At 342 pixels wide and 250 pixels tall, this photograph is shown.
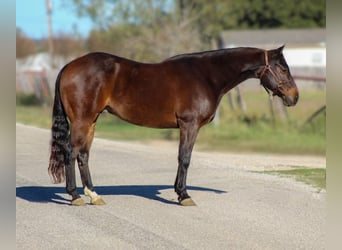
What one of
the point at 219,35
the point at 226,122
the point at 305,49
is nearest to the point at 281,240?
the point at 226,122

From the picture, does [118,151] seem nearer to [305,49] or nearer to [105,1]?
[105,1]

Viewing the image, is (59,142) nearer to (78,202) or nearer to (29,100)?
(78,202)

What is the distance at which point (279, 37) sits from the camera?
60344 mm

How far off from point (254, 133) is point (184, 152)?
11.0 m

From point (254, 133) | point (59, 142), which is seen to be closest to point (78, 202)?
point (59, 142)

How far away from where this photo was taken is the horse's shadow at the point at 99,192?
9.02 metres

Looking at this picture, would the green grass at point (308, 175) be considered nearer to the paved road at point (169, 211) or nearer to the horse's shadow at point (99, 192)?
the paved road at point (169, 211)

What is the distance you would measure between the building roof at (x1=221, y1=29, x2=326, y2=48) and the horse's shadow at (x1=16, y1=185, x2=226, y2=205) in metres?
48.1

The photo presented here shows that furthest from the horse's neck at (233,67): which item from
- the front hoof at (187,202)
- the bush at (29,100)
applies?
the bush at (29,100)

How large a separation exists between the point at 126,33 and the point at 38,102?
631 cm

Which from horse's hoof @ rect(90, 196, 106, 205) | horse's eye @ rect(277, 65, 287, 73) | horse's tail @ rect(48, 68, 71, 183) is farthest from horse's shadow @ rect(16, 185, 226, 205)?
horse's eye @ rect(277, 65, 287, 73)

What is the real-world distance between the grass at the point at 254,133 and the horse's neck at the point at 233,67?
26.8ft

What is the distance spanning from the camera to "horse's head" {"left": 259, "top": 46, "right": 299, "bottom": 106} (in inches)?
329

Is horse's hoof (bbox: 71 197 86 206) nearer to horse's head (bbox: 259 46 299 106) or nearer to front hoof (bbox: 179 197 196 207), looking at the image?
front hoof (bbox: 179 197 196 207)
